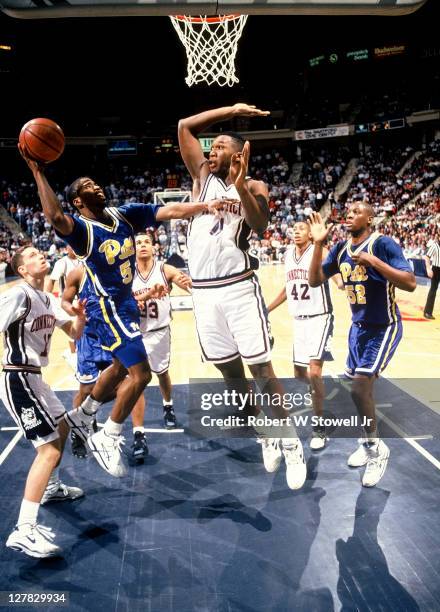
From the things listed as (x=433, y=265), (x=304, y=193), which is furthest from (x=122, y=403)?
(x=304, y=193)

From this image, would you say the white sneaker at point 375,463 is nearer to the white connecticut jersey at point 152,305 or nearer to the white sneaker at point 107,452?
the white sneaker at point 107,452

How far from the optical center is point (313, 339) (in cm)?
508

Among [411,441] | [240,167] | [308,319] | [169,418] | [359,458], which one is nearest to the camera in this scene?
[240,167]

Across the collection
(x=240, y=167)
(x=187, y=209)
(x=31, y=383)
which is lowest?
(x=31, y=383)

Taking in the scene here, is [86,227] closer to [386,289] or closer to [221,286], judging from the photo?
[221,286]

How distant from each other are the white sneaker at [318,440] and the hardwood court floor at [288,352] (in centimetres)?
189

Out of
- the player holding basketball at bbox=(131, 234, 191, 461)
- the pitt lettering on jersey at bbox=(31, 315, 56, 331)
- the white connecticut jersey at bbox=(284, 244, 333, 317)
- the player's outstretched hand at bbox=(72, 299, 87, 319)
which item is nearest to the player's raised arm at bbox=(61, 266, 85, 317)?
the player holding basketball at bbox=(131, 234, 191, 461)

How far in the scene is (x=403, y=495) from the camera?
13.2 feet

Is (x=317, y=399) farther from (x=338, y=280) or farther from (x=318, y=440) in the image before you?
(x=338, y=280)

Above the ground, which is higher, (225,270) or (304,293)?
(225,270)

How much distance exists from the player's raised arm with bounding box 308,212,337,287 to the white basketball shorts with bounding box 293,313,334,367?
28.8 inches

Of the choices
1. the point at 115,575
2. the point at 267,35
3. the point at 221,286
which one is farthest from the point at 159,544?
the point at 267,35

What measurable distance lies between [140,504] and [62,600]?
3.65 ft

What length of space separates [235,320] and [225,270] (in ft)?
1.16
